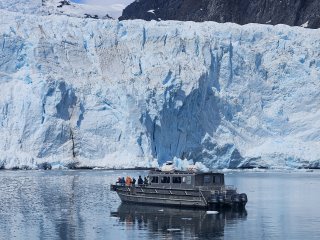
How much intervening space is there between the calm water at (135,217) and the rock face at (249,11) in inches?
1186

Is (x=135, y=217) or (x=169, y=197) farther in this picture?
(x=169, y=197)

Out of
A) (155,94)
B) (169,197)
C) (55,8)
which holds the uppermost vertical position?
(55,8)

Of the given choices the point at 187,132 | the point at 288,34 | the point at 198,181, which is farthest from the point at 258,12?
the point at 198,181

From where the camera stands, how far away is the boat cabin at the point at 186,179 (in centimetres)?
2039

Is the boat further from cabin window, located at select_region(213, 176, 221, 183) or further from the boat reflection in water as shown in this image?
the boat reflection in water

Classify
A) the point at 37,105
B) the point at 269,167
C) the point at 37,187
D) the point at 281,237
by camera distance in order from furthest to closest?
the point at 269,167 < the point at 37,105 < the point at 37,187 < the point at 281,237

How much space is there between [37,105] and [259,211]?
20377 mm

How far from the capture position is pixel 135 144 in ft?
125

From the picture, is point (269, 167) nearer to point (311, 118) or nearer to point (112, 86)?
point (311, 118)

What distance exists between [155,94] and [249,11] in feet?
73.1

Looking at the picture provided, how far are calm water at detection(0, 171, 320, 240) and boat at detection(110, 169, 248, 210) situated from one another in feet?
1.39

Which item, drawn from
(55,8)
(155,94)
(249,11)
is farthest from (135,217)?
(55,8)

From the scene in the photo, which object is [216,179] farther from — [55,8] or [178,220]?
[55,8]

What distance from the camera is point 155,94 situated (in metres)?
38.9
